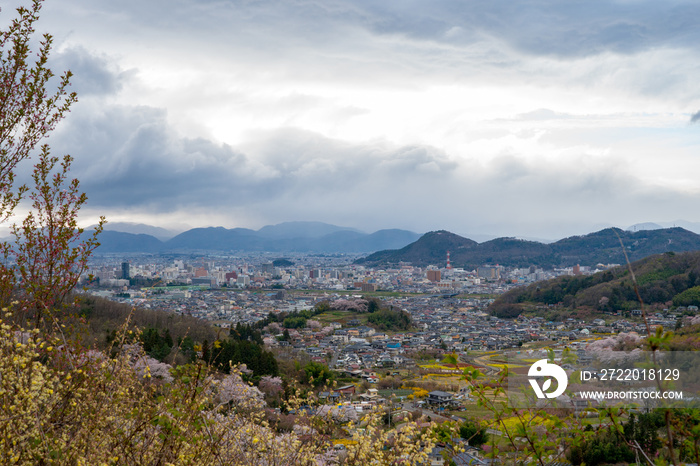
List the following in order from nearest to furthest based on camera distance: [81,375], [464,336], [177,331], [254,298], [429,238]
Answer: [81,375] → [177,331] → [464,336] → [254,298] → [429,238]

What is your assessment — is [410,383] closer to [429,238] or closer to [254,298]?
[254,298]

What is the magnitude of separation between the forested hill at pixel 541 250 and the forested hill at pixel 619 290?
17.9 m

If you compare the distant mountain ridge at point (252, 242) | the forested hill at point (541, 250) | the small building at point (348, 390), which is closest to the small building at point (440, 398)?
the small building at point (348, 390)

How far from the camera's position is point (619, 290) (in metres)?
33.2

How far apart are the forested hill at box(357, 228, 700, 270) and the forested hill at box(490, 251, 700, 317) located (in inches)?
703

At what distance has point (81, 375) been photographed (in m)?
2.71

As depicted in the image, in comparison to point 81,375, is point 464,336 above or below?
below

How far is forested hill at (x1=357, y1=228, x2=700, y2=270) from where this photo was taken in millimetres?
63625

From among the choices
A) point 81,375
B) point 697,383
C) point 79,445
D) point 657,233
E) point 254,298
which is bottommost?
point 254,298

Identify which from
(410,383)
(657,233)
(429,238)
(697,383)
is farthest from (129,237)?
(697,383)

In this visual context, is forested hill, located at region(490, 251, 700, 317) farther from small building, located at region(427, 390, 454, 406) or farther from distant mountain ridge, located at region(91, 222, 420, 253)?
distant mountain ridge, located at region(91, 222, 420, 253)

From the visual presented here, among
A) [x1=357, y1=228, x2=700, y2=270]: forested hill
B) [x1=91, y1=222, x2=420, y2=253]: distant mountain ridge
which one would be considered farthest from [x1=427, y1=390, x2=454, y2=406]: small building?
[x1=91, y1=222, x2=420, y2=253]: distant mountain ridge

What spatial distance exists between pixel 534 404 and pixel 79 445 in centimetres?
201

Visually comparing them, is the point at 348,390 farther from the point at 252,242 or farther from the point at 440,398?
the point at 252,242
